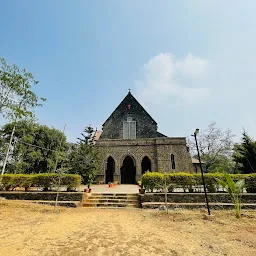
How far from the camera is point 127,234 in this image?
4.81 m

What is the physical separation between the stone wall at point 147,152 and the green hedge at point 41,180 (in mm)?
9006

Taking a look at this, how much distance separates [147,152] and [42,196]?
12.5 meters

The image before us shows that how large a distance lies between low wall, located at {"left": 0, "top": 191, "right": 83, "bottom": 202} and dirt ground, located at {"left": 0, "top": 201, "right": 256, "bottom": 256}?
164cm

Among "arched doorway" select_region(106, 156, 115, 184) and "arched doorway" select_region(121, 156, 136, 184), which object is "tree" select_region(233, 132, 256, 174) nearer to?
"arched doorway" select_region(121, 156, 136, 184)

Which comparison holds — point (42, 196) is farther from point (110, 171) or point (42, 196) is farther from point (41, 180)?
point (110, 171)

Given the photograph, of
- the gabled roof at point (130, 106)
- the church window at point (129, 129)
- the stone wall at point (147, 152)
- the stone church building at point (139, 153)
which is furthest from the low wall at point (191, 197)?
the gabled roof at point (130, 106)

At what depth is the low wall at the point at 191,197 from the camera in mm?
8508

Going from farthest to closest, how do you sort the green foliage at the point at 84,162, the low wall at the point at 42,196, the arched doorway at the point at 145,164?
the arched doorway at the point at 145,164 < the green foliage at the point at 84,162 < the low wall at the point at 42,196

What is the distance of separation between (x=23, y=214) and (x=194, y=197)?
839 centimetres

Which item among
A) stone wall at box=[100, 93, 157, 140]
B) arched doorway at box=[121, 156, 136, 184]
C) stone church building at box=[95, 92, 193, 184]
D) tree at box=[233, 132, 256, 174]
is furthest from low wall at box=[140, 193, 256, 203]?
stone wall at box=[100, 93, 157, 140]

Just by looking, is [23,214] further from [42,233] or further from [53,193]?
[42,233]

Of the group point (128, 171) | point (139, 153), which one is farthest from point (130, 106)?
point (128, 171)

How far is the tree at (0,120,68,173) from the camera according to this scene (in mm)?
20734

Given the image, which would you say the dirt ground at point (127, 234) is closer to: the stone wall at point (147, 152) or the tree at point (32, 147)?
the stone wall at point (147, 152)
